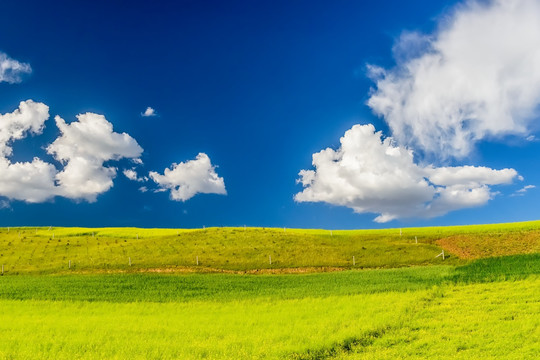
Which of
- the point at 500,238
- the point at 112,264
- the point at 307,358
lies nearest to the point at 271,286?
the point at 307,358

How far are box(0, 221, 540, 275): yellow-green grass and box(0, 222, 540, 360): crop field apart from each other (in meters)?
0.29

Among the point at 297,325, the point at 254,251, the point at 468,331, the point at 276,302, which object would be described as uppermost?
the point at 254,251

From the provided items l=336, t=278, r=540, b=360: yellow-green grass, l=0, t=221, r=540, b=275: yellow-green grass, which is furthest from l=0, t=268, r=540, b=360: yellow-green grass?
l=0, t=221, r=540, b=275: yellow-green grass

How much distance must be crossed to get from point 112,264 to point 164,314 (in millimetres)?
26840

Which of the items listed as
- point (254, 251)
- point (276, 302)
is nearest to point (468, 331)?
point (276, 302)

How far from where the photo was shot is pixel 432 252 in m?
52.5

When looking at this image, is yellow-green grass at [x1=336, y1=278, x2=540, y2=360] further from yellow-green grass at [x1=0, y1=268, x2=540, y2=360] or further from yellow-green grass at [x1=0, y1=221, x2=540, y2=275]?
yellow-green grass at [x1=0, y1=221, x2=540, y2=275]

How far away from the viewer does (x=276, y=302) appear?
29.5 meters

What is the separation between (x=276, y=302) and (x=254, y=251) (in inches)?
1057

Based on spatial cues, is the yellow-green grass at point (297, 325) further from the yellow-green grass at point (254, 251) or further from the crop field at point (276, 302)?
the yellow-green grass at point (254, 251)

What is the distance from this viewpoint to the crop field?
1792 centimetres

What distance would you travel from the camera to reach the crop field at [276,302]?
17922 mm

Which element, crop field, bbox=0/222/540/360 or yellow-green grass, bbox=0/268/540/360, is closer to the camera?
yellow-green grass, bbox=0/268/540/360

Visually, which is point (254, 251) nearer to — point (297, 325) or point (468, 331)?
point (297, 325)
